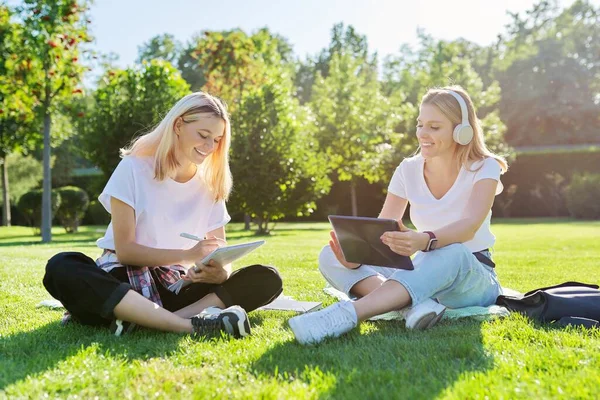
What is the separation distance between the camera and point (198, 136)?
3439 millimetres

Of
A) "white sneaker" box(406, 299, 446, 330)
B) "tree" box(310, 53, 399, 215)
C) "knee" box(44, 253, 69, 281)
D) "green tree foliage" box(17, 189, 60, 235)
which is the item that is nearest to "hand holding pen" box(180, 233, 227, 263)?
"knee" box(44, 253, 69, 281)

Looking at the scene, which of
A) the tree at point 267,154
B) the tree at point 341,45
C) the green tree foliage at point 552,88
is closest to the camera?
the tree at point 267,154

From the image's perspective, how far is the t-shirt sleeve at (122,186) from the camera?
3250mm

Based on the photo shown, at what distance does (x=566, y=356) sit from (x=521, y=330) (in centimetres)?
55

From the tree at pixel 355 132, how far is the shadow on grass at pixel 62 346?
19.2 m

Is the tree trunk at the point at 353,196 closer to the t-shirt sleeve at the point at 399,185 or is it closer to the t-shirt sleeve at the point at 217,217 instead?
the t-shirt sleeve at the point at 399,185

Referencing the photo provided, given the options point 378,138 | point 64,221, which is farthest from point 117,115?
point 378,138

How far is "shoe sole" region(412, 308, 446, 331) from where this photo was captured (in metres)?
3.10

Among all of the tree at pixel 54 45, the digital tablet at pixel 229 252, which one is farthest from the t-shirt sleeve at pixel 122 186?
the tree at pixel 54 45

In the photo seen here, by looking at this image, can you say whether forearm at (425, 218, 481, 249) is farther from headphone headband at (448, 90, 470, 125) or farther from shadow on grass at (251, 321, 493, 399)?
headphone headband at (448, 90, 470, 125)

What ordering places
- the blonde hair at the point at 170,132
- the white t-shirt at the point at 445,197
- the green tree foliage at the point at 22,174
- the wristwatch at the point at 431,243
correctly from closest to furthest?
1. the wristwatch at the point at 431,243
2. the blonde hair at the point at 170,132
3. the white t-shirt at the point at 445,197
4. the green tree foliage at the point at 22,174

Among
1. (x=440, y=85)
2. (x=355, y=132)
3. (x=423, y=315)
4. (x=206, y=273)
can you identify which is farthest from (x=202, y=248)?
(x=440, y=85)

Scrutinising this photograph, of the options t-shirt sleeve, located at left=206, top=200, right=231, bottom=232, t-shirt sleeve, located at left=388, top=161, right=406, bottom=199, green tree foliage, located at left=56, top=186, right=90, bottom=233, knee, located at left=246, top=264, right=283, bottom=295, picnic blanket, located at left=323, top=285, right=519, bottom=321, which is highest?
t-shirt sleeve, located at left=388, top=161, right=406, bottom=199

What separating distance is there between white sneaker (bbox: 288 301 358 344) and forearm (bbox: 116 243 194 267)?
732mm
